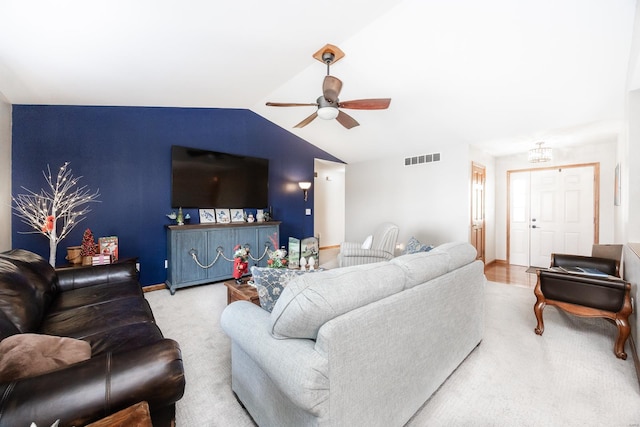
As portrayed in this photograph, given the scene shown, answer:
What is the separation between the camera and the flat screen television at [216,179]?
4.06m

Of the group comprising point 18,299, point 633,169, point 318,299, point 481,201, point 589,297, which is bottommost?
point 589,297

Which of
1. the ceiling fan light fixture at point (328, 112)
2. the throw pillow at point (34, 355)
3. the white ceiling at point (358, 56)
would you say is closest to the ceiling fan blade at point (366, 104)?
the ceiling fan light fixture at point (328, 112)

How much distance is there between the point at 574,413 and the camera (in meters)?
1.57

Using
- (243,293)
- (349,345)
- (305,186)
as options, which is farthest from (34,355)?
(305,186)

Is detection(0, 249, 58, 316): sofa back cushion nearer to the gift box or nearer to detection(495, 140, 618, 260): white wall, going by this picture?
the gift box

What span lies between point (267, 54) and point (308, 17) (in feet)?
2.35

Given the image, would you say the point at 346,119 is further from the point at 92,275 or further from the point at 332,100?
the point at 92,275

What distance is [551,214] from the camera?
16.6 ft

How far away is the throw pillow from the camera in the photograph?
0.94 metres

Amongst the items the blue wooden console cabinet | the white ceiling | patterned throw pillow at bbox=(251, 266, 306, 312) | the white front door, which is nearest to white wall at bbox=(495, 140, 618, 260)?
the white front door

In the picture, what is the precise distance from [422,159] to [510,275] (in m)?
2.52

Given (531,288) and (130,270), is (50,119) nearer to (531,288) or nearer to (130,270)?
(130,270)

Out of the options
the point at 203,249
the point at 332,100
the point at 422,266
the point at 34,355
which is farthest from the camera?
the point at 203,249

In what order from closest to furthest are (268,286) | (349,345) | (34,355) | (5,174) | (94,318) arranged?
(34,355) → (349,345) → (268,286) → (94,318) → (5,174)
